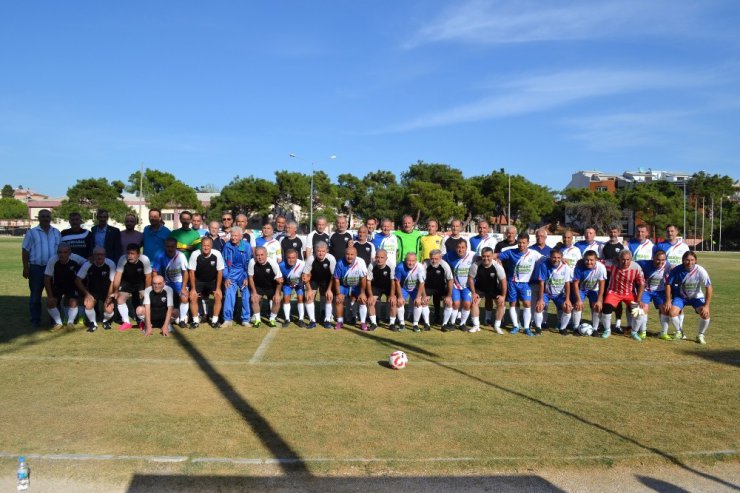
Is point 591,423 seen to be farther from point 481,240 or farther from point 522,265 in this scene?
point 481,240

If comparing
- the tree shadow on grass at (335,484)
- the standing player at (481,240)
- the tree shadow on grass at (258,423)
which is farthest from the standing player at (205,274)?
the tree shadow on grass at (335,484)

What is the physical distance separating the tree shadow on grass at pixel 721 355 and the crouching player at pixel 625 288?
1.44m

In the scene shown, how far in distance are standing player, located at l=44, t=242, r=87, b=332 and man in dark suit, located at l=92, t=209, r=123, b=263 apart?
1.74 feet

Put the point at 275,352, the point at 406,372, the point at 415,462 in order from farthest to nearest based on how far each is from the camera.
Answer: the point at 275,352
the point at 406,372
the point at 415,462

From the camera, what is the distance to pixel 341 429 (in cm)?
490

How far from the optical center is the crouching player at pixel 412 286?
32.4 ft

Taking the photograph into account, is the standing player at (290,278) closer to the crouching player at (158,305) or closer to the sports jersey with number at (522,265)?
the crouching player at (158,305)

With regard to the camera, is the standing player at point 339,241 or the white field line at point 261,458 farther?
the standing player at point 339,241

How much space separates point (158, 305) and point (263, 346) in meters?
2.30

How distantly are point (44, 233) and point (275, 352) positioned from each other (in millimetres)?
5047

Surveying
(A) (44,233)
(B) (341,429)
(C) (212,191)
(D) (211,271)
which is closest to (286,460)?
(B) (341,429)

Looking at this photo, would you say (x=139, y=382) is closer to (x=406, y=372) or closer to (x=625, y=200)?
(x=406, y=372)

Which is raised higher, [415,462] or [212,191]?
[212,191]

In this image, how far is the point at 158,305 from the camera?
30.8 ft
